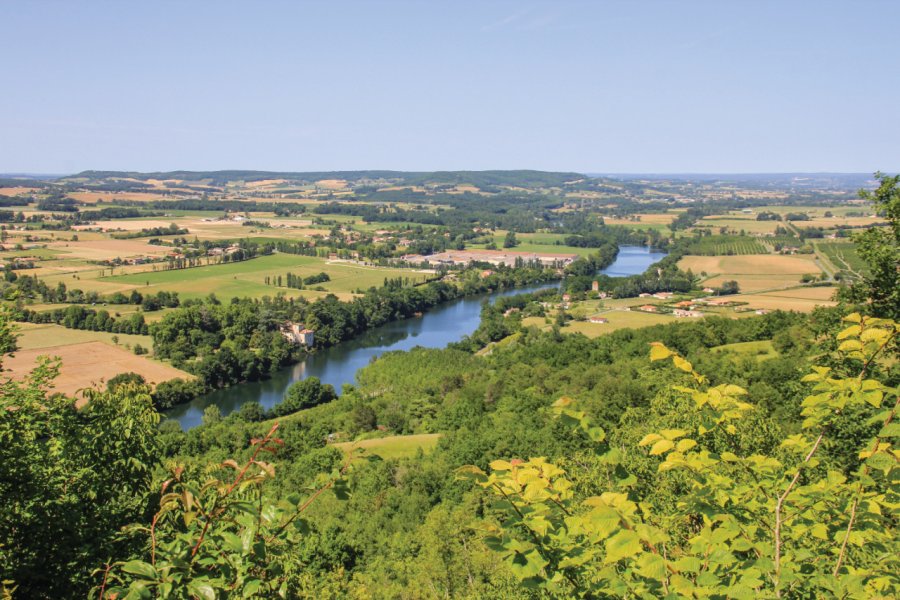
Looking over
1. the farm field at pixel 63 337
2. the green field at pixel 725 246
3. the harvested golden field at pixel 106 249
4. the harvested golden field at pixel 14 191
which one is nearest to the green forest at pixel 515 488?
the farm field at pixel 63 337

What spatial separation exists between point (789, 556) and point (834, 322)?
23.3ft

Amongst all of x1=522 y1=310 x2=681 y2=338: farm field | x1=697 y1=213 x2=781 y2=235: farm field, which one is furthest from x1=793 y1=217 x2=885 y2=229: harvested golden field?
x1=522 y1=310 x2=681 y2=338: farm field

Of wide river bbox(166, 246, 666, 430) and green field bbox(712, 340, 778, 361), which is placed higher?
green field bbox(712, 340, 778, 361)

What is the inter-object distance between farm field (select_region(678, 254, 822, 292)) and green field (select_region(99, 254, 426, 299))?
2815cm

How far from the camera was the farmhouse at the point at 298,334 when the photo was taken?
36.6 m

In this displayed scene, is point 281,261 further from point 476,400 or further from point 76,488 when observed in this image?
point 76,488

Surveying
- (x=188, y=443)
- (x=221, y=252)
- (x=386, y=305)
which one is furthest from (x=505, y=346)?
(x=221, y=252)

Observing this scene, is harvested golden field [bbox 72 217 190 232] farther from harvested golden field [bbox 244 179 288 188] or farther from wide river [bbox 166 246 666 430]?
harvested golden field [bbox 244 179 288 188]

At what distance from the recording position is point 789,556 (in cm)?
195

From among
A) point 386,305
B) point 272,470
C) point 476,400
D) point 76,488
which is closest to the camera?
point 272,470

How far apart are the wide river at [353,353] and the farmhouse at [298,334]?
1003 mm

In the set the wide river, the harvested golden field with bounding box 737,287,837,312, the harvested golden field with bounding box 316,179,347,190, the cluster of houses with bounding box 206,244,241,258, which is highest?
the harvested golden field with bounding box 316,179,347,190

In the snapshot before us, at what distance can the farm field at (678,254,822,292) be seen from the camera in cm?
4844

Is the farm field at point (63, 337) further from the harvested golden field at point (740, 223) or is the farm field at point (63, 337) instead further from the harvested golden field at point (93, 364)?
the harvested golden field at point (740, 223)
